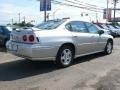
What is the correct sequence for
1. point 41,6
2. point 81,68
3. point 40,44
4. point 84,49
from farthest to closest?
point 41,6
point 84,49
point 81,68
point 40,44

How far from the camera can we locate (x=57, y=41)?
303 inches

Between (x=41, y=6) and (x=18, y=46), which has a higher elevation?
(x=41, y=6)

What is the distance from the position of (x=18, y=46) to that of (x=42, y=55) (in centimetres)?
83

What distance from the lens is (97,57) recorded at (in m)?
10.0

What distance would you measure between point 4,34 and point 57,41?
6463mm

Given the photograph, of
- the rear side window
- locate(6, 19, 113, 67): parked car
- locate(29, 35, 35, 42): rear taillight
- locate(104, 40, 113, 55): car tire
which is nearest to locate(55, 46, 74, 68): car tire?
locate(6, 19, 113, 67): parked car

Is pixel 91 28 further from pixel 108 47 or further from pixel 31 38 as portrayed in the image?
pixel 31 38

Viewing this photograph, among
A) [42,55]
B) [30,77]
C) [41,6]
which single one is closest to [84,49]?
[42,55]

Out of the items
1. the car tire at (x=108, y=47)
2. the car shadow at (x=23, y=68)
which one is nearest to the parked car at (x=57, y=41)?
the car shadow at (x=23, y=68)

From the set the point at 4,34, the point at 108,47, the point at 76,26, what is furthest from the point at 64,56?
the point at 4,34

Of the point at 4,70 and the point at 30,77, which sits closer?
the point at 30,77

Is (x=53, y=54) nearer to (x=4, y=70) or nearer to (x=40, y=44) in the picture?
(x=40, y=44)

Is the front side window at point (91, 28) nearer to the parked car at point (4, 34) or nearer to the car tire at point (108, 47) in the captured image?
the car tire at point (108, 47)

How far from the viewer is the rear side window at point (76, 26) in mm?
8421
